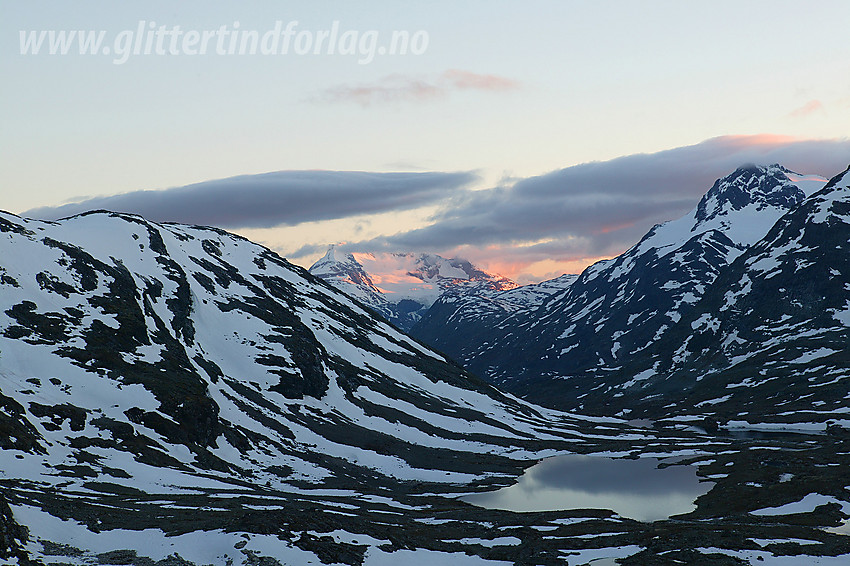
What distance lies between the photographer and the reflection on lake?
9544 centimetres

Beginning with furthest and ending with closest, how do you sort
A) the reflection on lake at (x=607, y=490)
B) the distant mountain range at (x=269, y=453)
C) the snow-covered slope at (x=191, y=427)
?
the reflection on lake at (x=607, y=490)
the snow-covered slope at (x=191, y=427)
the distant mountain range at (x=269, y=453)

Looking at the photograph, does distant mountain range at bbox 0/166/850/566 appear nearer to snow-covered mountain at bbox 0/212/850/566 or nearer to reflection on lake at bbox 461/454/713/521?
snow-covered mountain at bbox 0/212/850/566

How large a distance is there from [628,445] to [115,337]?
11161cm

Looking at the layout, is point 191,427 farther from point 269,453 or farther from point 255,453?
point 269,453

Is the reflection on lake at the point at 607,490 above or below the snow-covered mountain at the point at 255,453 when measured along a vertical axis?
below

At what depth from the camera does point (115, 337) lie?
134 meters

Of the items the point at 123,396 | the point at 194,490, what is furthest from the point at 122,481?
the point at 123,396

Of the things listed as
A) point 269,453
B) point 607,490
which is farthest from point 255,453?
point 607,490

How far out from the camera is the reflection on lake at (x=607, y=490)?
9544 cm

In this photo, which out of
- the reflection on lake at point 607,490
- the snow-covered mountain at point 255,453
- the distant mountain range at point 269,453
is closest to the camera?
the snow-covered mountain at point 255,453

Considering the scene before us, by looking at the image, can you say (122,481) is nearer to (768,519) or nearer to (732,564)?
(732,564)

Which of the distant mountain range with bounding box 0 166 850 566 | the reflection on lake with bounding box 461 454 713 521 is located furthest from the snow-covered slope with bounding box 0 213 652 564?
the reflection on lake with bounding box 461 454 713 521

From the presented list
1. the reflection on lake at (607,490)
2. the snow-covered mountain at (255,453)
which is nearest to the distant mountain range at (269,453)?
the snow-covered mountain at (255,453)

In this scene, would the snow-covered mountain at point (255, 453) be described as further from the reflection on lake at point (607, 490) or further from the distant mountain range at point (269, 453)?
the reflection on lake at point (607, 490)
